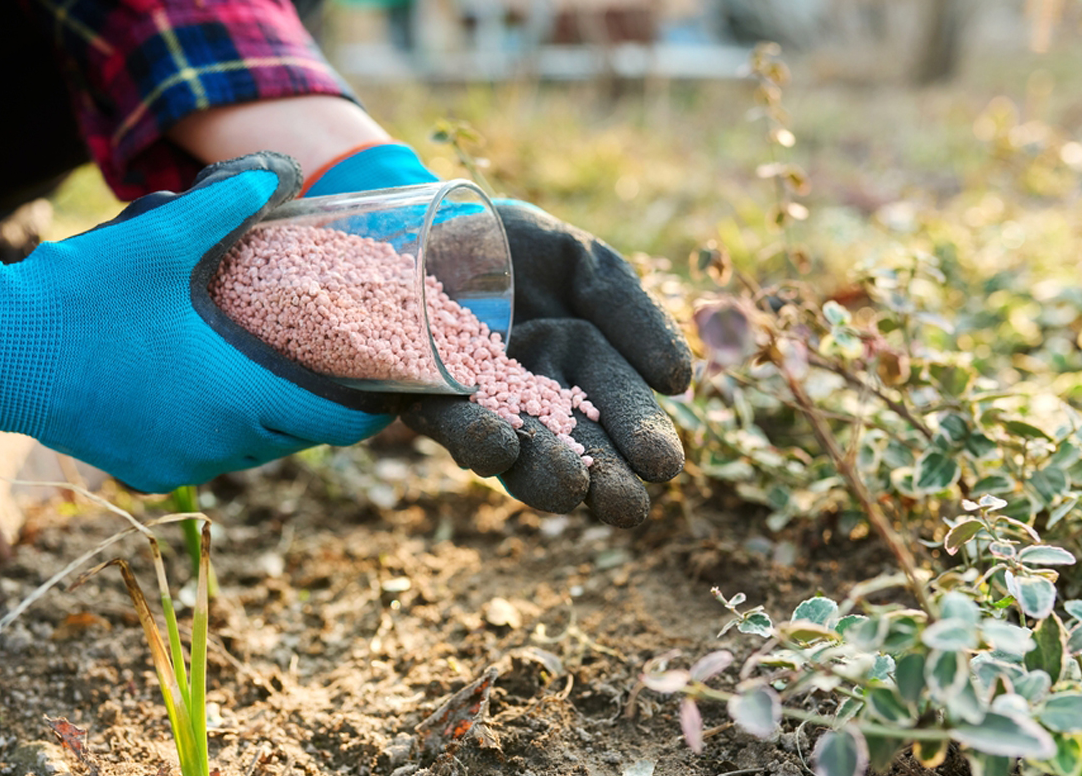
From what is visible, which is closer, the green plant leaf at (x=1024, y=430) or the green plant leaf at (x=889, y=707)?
the green plant leaf at (x=889, y=707)

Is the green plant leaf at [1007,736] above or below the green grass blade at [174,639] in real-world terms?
above

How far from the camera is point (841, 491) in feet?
4.66

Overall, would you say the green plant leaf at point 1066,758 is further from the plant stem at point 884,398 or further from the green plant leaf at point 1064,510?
the plant stem at point 884,398

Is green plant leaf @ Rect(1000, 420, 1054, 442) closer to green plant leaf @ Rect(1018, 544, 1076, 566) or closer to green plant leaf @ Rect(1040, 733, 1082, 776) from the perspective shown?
green plant leaf @ Rect(1018, 544, 1076, 566)

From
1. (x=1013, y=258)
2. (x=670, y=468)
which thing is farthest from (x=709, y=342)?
(x=1013, y=258)

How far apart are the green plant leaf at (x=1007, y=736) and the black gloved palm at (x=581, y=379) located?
1.34ft

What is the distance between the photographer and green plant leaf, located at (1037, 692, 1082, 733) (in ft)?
2.32

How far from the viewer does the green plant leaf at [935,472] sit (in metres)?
1.21

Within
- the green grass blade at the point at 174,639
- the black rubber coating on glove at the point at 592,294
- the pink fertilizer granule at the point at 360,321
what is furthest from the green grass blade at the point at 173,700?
the black rubber coating on glove at the point at 592,294

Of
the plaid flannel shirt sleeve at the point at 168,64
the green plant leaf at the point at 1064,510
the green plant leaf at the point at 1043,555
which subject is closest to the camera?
the green plant leaf at the point at 1043,555

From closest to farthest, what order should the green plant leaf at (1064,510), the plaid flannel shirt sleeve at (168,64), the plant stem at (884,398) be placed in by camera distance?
the green plant leaf at (1064,510) → the plant stem at (884,398) → the plaid flannel shirt sleeve at (168,64)

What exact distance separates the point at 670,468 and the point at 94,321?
29.1 inches

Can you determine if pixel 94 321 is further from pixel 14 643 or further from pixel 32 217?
pixel 32 217

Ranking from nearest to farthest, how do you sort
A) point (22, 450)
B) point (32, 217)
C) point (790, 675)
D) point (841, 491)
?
point (790, 675), point (841, 491), point (22, 450), point (32, 217)
